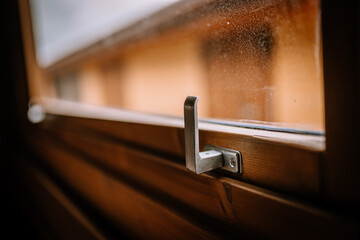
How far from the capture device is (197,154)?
357 mm

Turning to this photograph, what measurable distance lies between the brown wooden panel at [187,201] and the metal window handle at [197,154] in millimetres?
27

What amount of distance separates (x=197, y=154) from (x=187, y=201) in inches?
6.2

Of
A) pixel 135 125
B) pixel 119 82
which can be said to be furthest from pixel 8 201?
pixel 135 125

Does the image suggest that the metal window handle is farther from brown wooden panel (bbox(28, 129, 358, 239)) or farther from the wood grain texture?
the wood grain texture

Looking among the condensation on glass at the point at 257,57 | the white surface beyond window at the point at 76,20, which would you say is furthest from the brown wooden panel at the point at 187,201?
the white surface beyond window at the point at 76,20

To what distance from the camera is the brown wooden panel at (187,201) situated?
1.00 feet

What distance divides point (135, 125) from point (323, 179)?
1.35ft

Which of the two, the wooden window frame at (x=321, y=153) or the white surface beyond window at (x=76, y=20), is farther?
the white surface beyond window at (x=76, y=20)

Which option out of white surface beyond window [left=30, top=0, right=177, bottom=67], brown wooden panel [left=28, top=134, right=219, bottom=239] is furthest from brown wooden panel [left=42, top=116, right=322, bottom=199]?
white surface beyond window [left=30, top=0, right=177, bottom=67]

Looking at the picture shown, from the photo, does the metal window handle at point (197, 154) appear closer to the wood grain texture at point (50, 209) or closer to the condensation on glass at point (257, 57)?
the condensation on glass at point (257, 57)

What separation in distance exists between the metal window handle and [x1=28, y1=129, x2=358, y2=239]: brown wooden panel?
27 millimetres

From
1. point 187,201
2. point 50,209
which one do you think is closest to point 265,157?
point 187,201

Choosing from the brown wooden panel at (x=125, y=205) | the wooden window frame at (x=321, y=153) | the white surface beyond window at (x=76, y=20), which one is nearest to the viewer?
the wooden window frame at (x=321, y=153)

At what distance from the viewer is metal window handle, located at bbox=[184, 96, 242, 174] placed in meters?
0.35
